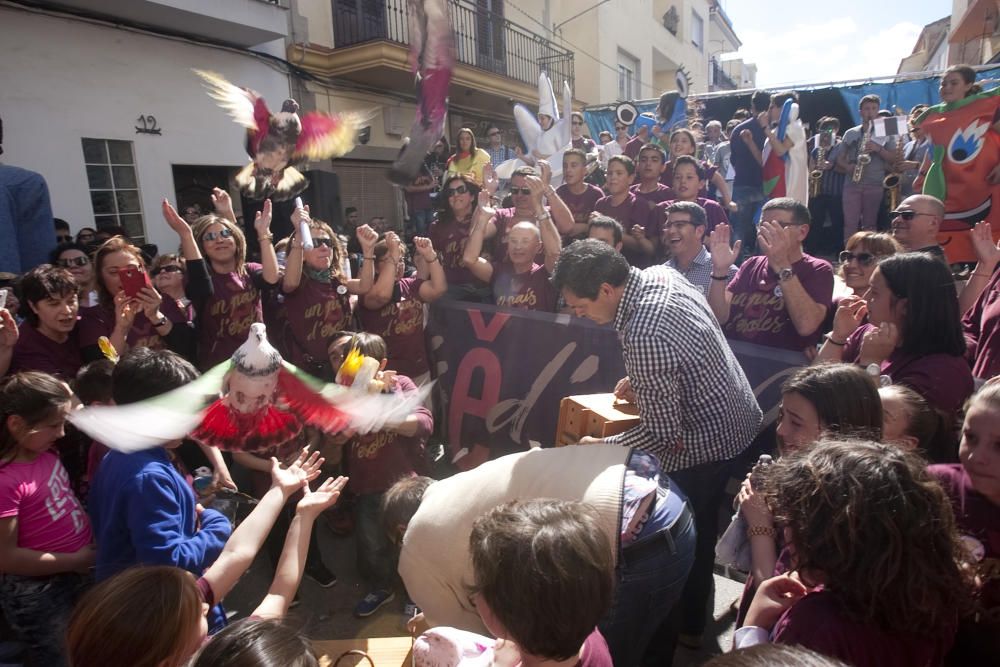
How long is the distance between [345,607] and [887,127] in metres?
8.55

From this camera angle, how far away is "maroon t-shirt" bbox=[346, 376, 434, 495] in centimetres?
309

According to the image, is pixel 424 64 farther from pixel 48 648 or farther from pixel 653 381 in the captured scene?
pixel 48 648

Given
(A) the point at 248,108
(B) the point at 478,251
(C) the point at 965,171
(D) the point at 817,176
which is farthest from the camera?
(D) the point at 817,176

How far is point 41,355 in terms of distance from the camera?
3.13 m

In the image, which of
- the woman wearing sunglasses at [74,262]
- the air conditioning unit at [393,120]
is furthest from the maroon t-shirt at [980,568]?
the air conditioning unit at [393,120]

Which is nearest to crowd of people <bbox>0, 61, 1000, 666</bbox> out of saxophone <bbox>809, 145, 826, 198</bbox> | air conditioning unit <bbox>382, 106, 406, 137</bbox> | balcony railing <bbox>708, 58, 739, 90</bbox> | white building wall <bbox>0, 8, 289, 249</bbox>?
white building wall <bbox>0, 8, 289, 249</bbox>

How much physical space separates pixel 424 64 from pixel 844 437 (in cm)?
468

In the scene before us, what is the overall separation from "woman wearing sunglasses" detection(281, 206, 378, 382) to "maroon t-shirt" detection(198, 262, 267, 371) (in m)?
0.25

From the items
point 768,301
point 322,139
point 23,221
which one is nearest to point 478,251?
point 768,301

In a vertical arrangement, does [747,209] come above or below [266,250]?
above

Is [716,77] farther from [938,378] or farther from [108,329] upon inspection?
[108,329]

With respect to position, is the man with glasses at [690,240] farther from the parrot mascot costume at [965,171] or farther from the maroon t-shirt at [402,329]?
the parrot mascot costume at [965,171]

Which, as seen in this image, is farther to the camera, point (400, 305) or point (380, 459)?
point (400, 305)

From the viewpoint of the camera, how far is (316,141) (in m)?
5.74
